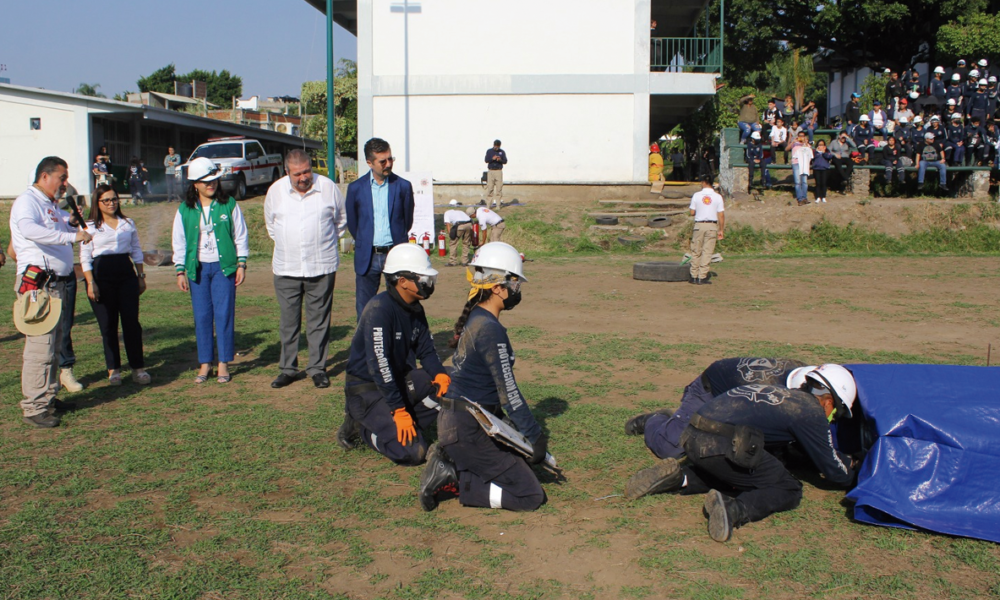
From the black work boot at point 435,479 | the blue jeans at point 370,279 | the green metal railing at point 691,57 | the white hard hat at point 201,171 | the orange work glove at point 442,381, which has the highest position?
the green metal railing at point 691,57

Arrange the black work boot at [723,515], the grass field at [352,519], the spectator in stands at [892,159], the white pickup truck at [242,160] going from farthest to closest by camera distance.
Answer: the white pickup truck at [242,160]
the spectator in stands at [892,159]
the black work boot at [723,515]
the grass field at [352,519]

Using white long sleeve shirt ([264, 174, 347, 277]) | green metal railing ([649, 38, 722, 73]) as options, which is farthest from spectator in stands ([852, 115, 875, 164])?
white long sleeve shirt ([264, 174, 347, 277])

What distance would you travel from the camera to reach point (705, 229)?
45.6 ft

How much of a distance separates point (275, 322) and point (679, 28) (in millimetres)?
26568

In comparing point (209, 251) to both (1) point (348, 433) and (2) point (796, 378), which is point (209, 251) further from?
(2) point (796, 378)

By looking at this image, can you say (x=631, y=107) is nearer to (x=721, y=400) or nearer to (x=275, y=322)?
(x=275, y=322)

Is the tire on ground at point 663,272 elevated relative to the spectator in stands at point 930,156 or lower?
lower

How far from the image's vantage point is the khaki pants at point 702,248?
540 inches

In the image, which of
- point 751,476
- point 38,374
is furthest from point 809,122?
point 38,374

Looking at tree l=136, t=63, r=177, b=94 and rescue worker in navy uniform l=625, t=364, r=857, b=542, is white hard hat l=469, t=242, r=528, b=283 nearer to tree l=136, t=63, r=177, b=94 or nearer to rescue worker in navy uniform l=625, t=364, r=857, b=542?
rescue worker in navy uniform l=625, t=364, r=857, b=542

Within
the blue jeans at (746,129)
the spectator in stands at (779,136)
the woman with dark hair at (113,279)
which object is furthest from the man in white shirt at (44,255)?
the spectator in stands at (779,136)

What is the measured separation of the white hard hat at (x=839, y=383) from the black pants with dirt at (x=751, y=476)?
0.53 metres

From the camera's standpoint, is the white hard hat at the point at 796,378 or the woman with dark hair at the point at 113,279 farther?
the woman with dark hair at the point at 113,279

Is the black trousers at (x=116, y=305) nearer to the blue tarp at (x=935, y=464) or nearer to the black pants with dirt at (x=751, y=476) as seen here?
the black pants with dirt at (x=751, y=476)
